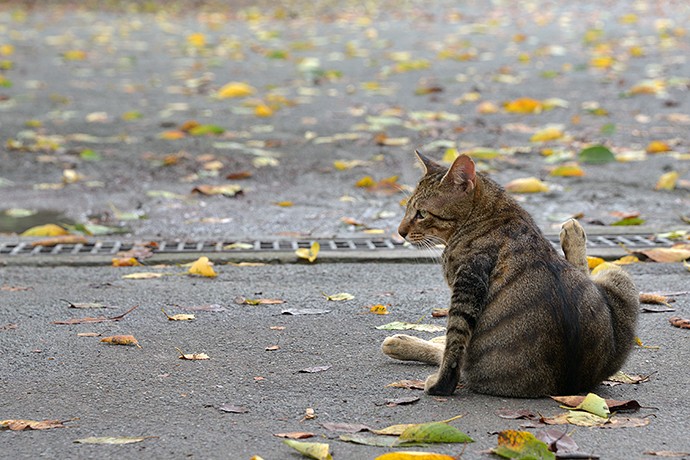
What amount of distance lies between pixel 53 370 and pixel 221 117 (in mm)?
5923

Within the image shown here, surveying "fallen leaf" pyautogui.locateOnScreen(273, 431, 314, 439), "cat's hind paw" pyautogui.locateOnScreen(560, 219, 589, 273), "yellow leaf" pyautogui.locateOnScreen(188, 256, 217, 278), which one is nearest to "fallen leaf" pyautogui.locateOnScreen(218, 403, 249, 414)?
"fallen leaf" pyautogui.locateOnScreen(273, 431, 314, 439)

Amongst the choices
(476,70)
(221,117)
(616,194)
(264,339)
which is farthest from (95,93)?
(264,339)

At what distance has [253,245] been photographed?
19.3ft

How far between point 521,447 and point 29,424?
1.51 meters

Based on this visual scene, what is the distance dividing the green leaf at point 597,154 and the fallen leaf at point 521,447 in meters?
4.84

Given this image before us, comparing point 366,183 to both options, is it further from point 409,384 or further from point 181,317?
point 409,384

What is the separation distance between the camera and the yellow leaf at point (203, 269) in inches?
209

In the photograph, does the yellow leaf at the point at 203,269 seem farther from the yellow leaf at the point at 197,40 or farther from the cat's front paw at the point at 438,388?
the yellow leaf at the point at 197,40

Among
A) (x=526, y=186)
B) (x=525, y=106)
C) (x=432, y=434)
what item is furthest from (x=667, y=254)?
(x=525, y=106)

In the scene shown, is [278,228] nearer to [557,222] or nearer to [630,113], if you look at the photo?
[557,222]

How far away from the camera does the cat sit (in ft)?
11.5

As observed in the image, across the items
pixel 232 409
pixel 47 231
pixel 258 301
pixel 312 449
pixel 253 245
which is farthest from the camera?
pixel 47 231

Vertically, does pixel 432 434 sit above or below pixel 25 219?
above

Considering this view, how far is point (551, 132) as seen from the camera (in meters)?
8.34
